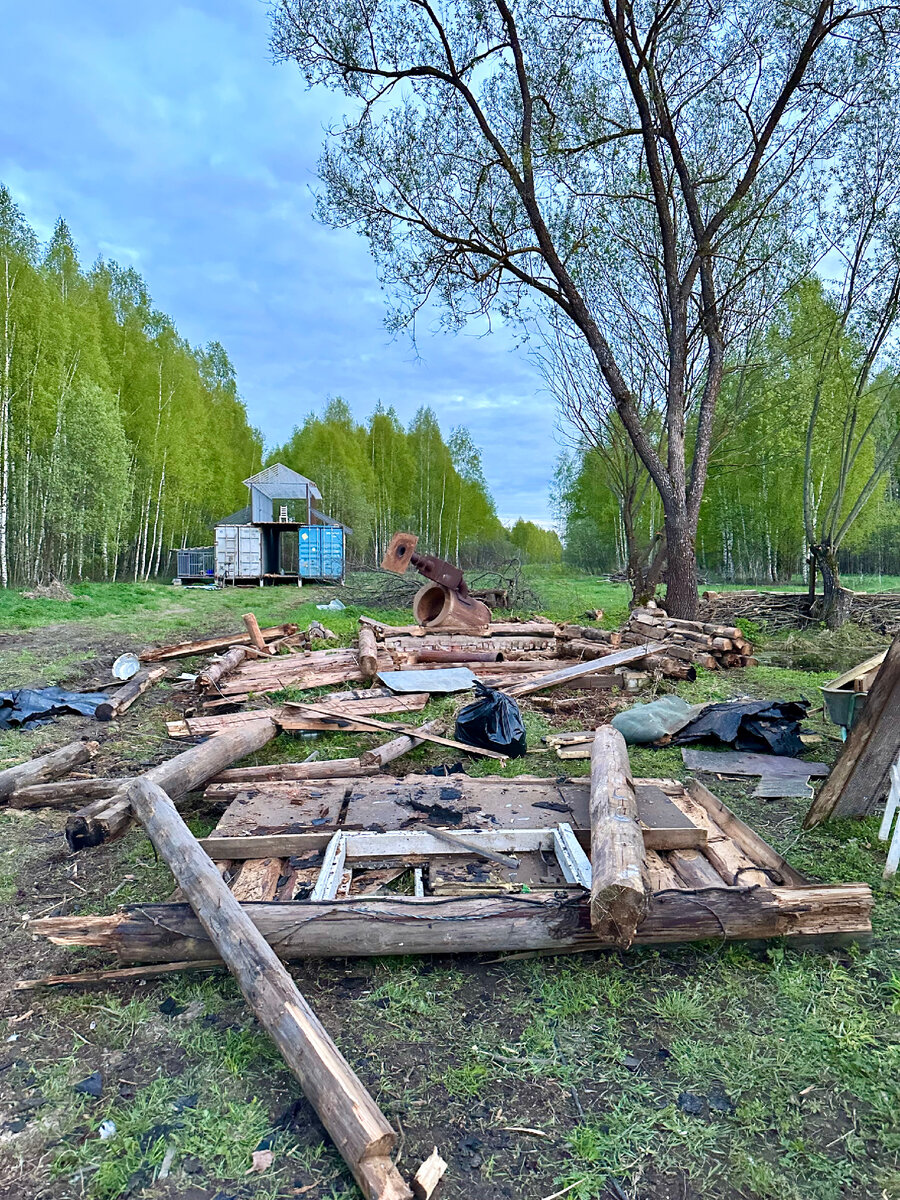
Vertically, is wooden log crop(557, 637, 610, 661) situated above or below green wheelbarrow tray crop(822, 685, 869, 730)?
below

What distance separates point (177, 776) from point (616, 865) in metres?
3.13

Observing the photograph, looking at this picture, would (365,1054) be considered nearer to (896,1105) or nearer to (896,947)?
(896,1105)

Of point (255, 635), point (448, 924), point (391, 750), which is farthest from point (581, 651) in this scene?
point (448, 924)

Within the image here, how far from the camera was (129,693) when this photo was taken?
24.8 ft

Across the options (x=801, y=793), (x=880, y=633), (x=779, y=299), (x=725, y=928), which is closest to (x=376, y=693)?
(x=801, y=793)

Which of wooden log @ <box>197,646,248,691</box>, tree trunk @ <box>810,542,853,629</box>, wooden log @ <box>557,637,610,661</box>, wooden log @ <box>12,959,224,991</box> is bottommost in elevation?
wooden log @ <box>12,959,224,991</box>

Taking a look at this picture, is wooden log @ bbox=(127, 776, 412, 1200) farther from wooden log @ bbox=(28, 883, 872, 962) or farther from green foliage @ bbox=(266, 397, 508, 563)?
green foliage @ bbox=(266, 397, 508, 563)

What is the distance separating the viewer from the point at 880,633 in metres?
12.9

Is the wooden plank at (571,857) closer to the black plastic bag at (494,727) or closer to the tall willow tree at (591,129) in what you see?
the black plastic bag at (494,727)

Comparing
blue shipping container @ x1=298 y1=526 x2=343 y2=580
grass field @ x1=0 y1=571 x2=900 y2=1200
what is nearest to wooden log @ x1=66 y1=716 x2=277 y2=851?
grass field @ x1=0 y1=571 x2=900 y2=1200

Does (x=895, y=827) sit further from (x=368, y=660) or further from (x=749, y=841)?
(x=368, y=660)

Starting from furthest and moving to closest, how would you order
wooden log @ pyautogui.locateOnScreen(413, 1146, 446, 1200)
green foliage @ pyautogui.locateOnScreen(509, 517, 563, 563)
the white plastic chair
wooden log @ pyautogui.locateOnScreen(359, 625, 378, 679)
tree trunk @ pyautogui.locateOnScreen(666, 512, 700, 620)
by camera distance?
green foliage @ pyautogui.locateOnScreen(509, 517, 563, 563), tree trunk @ pyautogui.locateOnScreen(666, 512, 700, 620), wooden log @ pyautogui.locateOnScreen(359, 625, 378, 679), the white plastic chair, wooden log @ pyautogui.locateOnScreen(413, 1146, 446, 1200)

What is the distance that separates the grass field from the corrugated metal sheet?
24.9 metres

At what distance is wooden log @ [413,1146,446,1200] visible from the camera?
1785 mm
